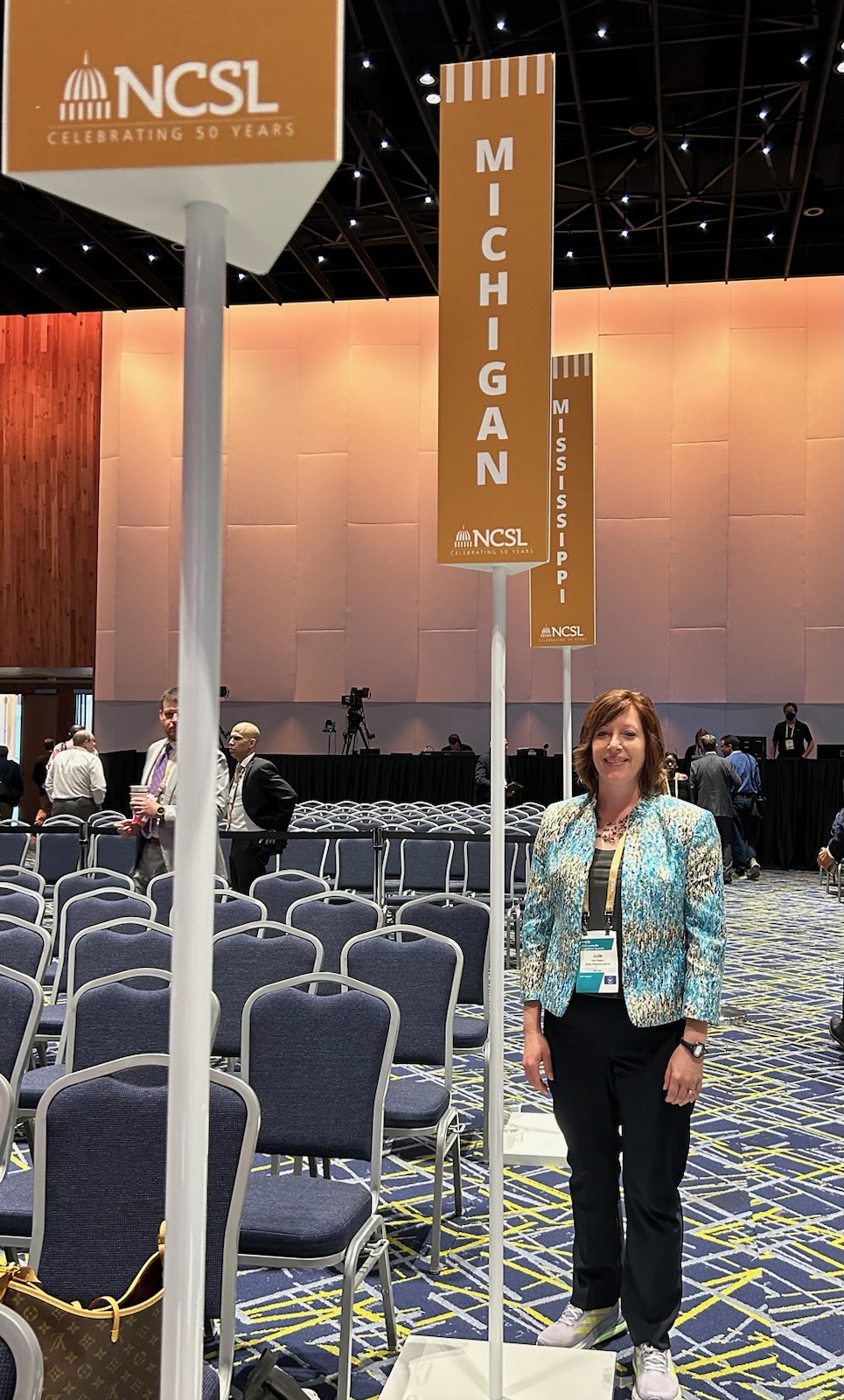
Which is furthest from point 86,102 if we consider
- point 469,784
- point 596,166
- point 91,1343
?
point 596,166

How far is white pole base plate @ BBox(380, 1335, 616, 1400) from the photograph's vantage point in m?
2.78

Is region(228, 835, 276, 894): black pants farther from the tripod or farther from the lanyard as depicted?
the tripod

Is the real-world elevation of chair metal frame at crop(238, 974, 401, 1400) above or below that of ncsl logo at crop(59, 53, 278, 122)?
below

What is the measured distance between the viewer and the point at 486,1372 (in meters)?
2.87

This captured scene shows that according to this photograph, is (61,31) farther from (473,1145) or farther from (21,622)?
(21,622)

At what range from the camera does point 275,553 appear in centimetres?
1866

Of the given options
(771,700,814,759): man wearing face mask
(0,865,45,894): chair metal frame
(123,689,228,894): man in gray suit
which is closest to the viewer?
(0,865,45,894): chair metal frame

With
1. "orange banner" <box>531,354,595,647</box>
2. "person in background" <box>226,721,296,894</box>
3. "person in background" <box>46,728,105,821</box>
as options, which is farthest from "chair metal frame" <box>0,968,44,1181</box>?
"person in background" <box>46,728,105,821</box>

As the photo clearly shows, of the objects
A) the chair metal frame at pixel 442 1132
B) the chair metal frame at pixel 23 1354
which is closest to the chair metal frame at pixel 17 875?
the chair metal frame at pixel 442 1132

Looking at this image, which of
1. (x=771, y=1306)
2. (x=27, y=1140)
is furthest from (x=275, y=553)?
(x=771, y=1306)

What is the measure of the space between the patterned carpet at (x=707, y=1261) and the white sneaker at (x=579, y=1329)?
9 cm

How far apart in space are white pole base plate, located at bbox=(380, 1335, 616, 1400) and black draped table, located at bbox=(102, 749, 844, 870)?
484 inches

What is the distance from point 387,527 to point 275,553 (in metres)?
1.76

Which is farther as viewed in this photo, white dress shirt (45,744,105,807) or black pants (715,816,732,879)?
black pants (715,816,732,879)
